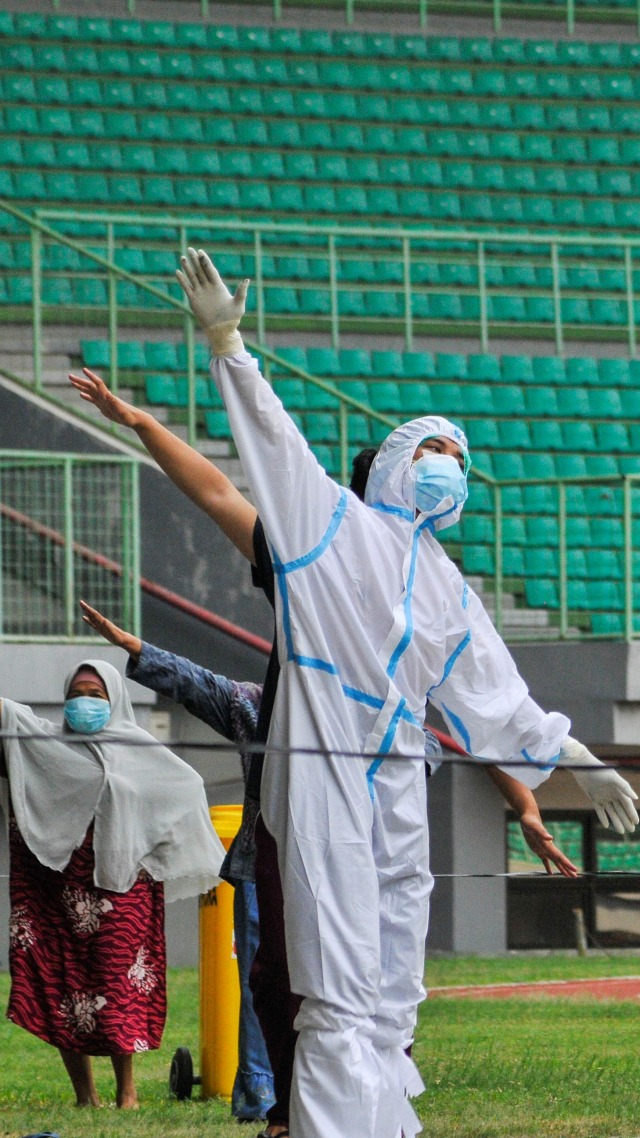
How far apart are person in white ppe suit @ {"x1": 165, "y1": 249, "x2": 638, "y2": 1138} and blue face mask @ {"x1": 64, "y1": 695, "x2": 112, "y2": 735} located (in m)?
2.14

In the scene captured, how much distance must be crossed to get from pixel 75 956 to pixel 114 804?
488mm

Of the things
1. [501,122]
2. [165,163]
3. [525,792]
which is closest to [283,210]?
[165,163]

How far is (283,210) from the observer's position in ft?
50.9

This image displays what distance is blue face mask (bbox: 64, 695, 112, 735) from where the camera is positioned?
6344 millimetres

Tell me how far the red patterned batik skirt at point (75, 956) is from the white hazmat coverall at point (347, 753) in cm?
226

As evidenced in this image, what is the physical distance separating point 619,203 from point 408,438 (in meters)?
12.3

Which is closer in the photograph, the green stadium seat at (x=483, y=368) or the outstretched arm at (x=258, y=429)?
the outstretched arm at (x=258, y=429)

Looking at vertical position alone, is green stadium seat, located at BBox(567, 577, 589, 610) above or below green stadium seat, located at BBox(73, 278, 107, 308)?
below

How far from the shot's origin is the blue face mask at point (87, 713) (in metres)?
6.34

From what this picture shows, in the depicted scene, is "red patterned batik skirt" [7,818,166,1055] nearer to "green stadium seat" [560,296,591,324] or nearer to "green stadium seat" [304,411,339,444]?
"green stadium seat" [304,411,339,444]

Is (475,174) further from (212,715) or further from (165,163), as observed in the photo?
(212,715)

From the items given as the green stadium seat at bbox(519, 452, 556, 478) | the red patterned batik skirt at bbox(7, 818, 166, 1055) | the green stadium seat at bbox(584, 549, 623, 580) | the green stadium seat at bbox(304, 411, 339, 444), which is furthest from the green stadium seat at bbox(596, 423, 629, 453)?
the red patterned batik skirt at bbox(7, 818, 166, 1055)

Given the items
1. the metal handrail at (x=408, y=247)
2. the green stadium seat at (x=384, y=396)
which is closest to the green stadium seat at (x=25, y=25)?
the metal handrail at (x=408, y=247)

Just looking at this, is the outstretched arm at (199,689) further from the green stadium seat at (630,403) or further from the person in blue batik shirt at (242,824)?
the green stadium seat at (630,403)
